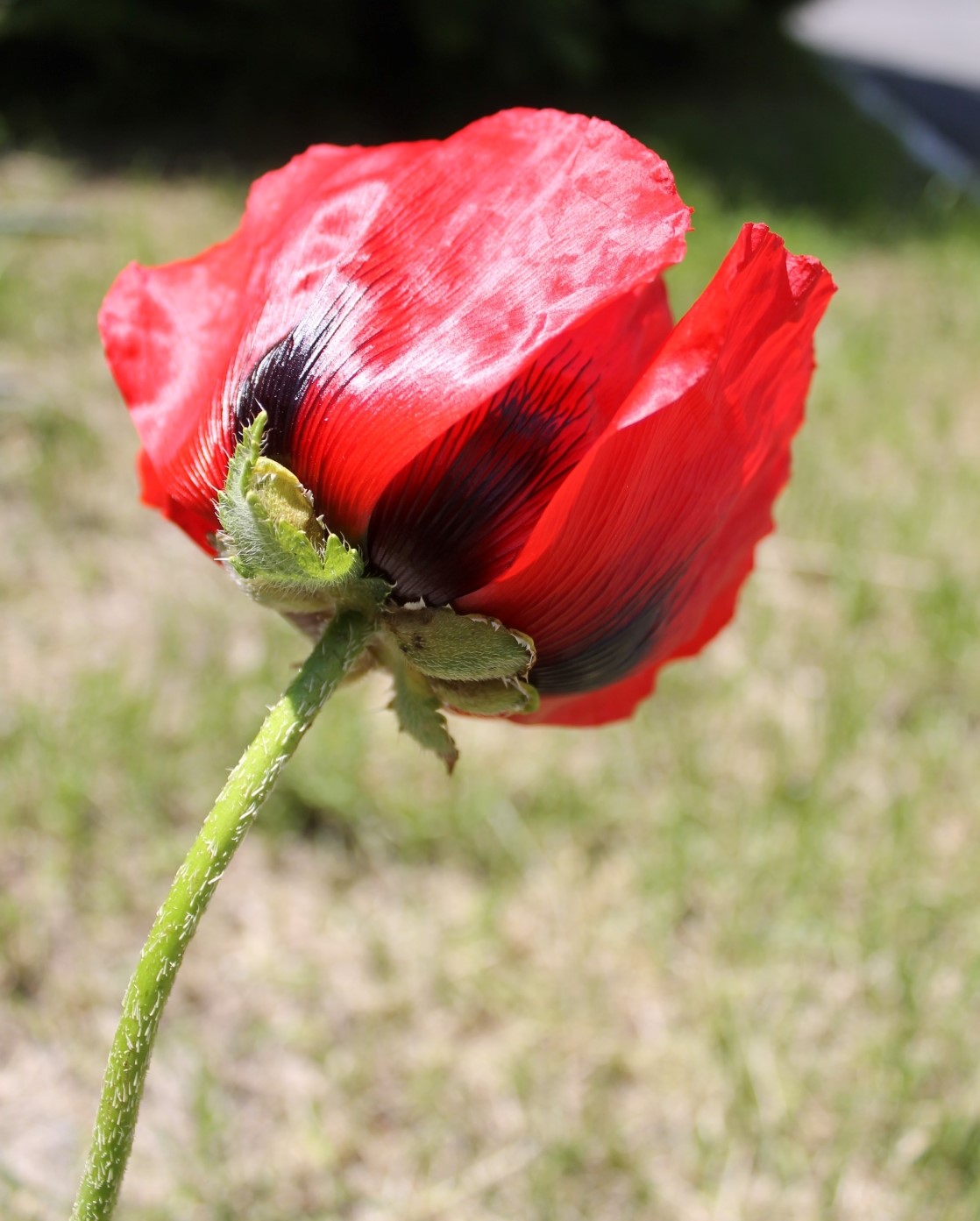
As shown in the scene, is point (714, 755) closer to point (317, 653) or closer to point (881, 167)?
point (317, 653)

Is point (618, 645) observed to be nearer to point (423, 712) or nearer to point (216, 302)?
point (423, 712)

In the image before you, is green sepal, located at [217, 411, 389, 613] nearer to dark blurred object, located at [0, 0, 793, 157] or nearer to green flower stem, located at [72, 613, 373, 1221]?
green flower stem, located at [72, 613, 373, 1221]

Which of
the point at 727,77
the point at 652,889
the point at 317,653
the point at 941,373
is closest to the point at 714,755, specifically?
the point at 652,889

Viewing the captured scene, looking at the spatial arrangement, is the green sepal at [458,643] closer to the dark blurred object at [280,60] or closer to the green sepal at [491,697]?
the green sepal at [491,697]

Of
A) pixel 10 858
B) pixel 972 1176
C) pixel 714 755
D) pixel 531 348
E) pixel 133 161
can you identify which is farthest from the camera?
pixel 133 161

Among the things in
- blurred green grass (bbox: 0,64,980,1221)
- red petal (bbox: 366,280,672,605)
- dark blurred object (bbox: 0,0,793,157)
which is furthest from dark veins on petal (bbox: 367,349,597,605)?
dark blurred object (bbox: 0,0,793,157)

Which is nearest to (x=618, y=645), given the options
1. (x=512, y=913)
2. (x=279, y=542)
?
(x=279, y=542)
